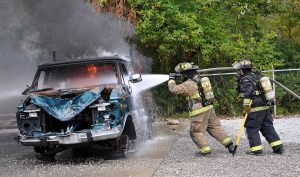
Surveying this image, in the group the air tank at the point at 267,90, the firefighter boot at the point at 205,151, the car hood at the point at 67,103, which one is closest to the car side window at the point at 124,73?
the car hood at the point at 67,103

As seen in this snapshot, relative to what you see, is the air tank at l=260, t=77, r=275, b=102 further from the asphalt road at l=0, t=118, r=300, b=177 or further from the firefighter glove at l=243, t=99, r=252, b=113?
the asphalt road at l=0, t=118, r=300, b=177

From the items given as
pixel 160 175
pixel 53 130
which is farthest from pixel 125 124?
pixel 160 175

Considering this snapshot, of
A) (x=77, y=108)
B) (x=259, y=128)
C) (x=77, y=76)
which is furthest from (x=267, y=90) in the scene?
(x=77, y=76)

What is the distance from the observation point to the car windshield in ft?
29.9

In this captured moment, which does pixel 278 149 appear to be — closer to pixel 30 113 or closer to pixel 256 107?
pixel 256 107

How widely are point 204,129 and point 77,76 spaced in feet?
8.59

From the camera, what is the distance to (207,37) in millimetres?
16453

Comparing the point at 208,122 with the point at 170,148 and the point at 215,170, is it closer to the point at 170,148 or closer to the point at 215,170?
the point at 170,148

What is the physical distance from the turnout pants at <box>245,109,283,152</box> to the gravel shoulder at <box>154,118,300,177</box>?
21 cm

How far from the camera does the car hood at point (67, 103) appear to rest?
794 cm

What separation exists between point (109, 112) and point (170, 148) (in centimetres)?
184

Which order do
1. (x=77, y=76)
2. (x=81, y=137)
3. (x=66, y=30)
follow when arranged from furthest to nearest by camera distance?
(x=66, y=30) → (x=77, y=76) → (x=81, y=137)

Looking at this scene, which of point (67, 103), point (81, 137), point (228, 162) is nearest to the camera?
point (228, 162)

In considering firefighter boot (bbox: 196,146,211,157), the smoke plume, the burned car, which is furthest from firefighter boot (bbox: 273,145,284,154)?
the smoke plume
